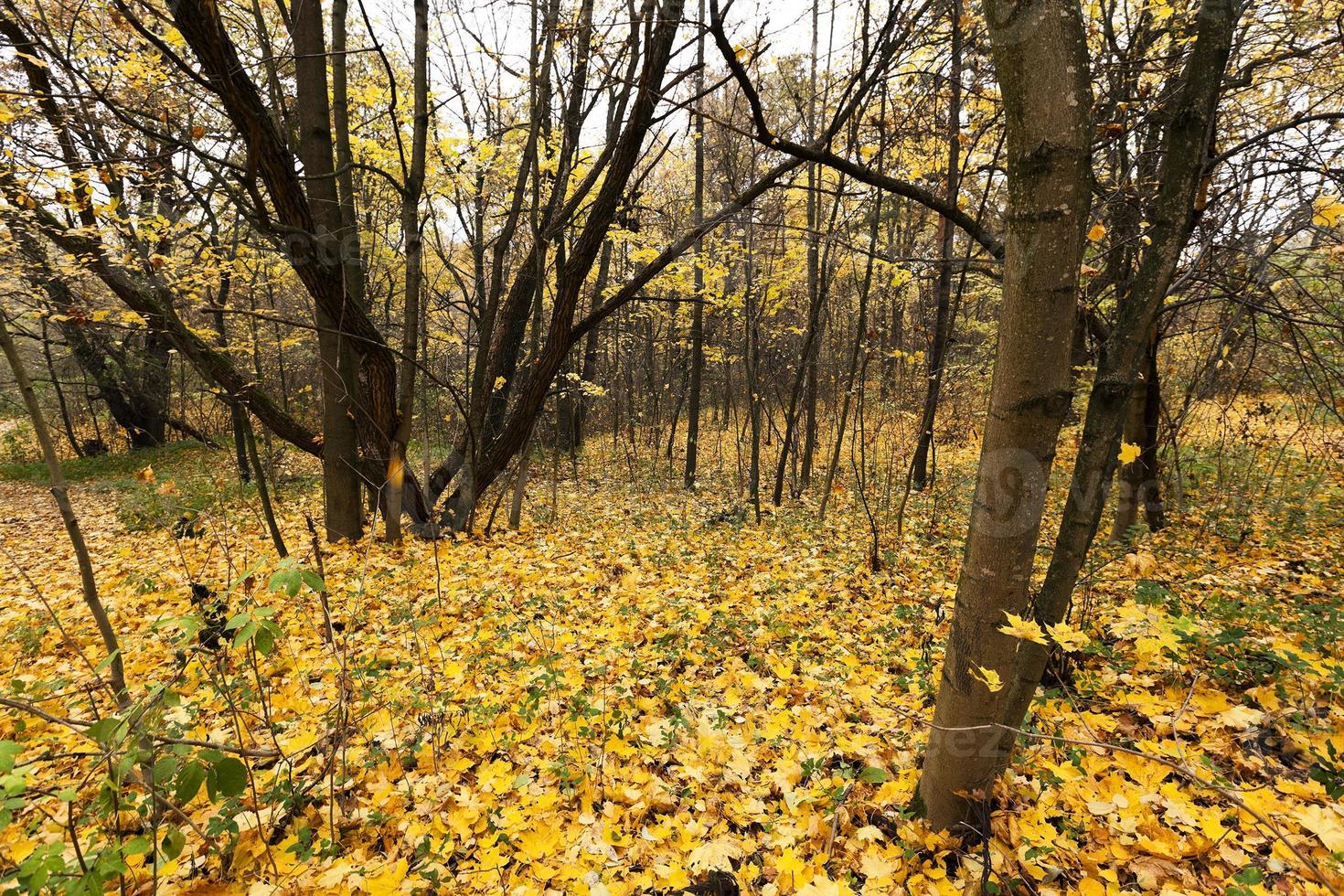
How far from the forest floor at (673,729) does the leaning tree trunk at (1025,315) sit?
29cm

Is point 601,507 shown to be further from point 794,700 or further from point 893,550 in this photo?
point 794,700

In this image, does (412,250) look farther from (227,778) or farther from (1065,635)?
(1065,635)

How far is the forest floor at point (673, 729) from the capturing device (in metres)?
1.96

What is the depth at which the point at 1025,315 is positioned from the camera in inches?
62.5

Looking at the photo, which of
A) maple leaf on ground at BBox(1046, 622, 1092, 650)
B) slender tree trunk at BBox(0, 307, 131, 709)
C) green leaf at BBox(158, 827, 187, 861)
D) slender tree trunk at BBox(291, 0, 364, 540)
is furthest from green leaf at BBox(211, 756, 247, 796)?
slender tree trunk at BBox(291, 0, 364, 540)

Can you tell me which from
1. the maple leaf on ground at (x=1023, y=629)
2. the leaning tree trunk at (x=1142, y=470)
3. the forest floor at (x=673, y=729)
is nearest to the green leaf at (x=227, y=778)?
the forest floor at (x=673, y=729)

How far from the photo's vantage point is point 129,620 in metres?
4.18

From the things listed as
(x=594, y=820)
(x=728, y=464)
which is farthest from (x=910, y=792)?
(x=728, y=464)

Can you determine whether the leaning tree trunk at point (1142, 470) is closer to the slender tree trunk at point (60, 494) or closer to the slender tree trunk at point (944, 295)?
the slender tree trunk at point (944, 295)

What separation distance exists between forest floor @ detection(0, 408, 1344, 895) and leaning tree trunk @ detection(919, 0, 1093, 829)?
29 centimetres

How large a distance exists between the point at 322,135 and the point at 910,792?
6.54 m

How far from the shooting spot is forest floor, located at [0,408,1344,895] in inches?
77.3

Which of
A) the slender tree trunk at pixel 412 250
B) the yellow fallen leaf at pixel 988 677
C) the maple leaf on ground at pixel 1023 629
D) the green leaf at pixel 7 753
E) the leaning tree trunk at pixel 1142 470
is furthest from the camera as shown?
the leaning tree trunk at pixel 1142 470

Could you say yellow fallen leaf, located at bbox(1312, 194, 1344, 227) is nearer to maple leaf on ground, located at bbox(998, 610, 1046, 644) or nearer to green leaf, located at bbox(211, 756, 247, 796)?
maple leaf on ground, located at bbox(998, 610, 1046, 644)
